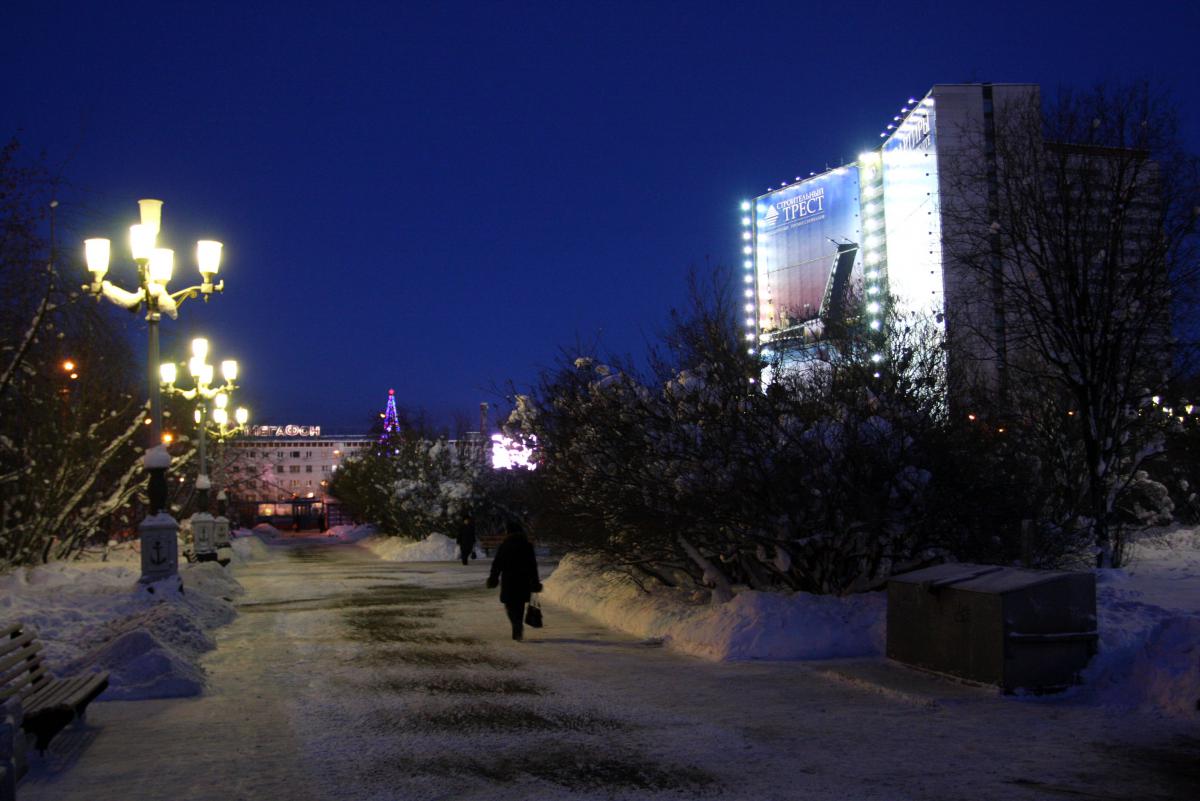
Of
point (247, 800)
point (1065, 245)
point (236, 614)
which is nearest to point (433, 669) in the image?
point (247, 800)

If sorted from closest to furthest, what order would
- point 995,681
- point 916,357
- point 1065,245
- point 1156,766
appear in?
1. point 1156,766
2. point 995,681
3. point 916,357
4. point 1065,245

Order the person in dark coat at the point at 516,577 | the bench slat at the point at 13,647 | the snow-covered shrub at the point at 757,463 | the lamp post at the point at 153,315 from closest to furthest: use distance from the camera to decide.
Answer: the bench slat at the point at 13,647 → the snow-covered shrub at the point at 757,463 → the person in dark coat at the point at 516,577 → the lamp post at the point at 153,315

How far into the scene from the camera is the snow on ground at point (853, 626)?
29.3ft

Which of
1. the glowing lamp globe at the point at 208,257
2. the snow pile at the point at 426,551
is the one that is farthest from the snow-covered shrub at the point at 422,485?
the glowing lamp globe at the point at 208,257

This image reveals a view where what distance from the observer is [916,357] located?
15570 millimetres

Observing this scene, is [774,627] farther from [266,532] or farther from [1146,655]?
[266,532]

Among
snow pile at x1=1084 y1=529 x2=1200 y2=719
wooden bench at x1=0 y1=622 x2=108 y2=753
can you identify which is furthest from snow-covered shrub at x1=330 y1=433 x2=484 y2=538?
wooden bench at x1=0 y1=622 x2=108 y2=753

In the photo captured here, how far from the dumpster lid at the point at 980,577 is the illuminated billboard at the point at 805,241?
1657 inches

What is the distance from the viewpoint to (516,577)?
14453mm

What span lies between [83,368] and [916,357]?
18397 millimetres

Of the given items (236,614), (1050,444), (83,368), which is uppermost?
(83,368)

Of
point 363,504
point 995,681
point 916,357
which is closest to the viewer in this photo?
point 995,681

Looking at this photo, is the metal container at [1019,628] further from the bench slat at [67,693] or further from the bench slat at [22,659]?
the bench slat at [22,659]

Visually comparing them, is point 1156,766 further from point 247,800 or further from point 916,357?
point 916,357
